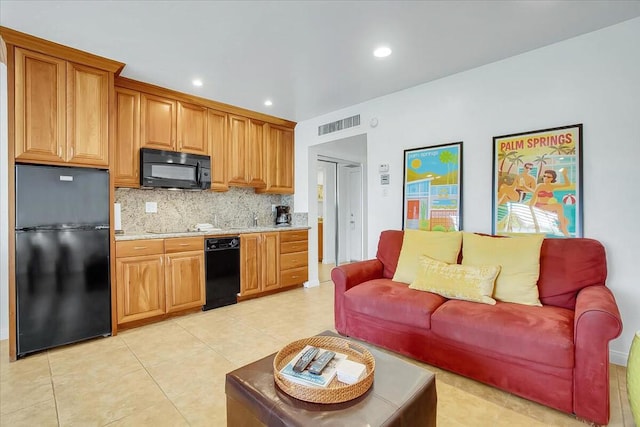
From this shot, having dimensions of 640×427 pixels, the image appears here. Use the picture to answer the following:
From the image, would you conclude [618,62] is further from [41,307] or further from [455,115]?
[41,307]

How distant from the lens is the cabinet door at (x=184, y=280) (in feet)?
10.9

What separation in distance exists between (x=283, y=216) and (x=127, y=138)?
7.54 feet

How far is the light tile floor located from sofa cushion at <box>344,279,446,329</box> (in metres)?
0.42

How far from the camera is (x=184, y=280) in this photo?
343 cm

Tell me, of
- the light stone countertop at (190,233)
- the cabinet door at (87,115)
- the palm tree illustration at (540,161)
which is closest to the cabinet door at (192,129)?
the cabinet door at (87,115)

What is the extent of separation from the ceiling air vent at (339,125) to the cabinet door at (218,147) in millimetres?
1331

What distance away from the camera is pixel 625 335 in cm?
228

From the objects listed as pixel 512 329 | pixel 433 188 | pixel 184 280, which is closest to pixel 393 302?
pixel 512 329

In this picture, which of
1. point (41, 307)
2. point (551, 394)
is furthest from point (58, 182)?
point (551, 394)

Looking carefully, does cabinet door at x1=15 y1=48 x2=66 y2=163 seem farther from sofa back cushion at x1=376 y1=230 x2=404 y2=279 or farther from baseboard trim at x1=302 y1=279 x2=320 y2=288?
baseboard trim at x1=302 y1=279 x2=320 y2=288

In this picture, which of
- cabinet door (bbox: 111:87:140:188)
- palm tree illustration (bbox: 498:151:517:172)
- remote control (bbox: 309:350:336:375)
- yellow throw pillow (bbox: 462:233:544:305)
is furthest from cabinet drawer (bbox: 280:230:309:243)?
remote control (bbox: 309:350:336:375)

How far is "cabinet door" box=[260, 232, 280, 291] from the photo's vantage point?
4.19 metres

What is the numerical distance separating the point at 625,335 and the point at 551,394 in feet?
3.38

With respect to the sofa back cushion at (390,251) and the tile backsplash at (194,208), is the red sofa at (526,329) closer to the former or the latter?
the sofa back cushion at (390,251)
